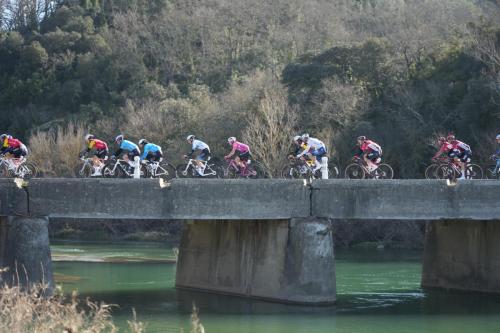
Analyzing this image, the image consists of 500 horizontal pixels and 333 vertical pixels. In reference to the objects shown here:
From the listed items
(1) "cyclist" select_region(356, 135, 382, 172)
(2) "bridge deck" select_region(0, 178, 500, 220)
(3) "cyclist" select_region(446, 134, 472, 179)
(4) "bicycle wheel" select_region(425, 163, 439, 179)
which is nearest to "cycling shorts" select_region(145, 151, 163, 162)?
(2) "bridge deck" select_region(0, 178, 500, 220)

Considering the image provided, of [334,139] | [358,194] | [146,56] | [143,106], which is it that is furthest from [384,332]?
[146,56]

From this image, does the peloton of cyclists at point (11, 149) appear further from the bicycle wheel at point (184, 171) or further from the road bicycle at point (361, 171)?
the road bicycle at point (361, 171)

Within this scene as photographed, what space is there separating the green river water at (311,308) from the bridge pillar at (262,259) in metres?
0.44

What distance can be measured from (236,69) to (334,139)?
2498cm

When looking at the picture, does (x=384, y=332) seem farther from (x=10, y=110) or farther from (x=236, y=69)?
(x=10, y=110)

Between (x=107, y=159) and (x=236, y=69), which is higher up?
(x=236, y=69)

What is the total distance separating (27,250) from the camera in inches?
1029

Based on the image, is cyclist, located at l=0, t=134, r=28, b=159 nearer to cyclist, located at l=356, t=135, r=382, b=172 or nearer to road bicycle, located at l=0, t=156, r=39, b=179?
road bicycle, located at l=0, t=156, r=39, b=179

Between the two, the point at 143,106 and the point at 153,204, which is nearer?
the point at 153,204

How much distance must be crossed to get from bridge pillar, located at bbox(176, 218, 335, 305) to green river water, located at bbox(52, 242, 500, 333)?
1.45 feet

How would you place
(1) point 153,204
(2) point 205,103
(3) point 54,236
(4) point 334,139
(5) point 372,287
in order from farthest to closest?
(2) point 205,103
(3) point 54,236
(4) point 334,139
(5) point 372,287
(1) point 153,204

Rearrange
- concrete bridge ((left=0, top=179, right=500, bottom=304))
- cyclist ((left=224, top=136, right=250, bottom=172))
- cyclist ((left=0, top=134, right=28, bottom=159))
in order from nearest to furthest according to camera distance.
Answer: concrete bridge ((left=0, top=179, right=500, bottom=304)) → cyclist ((left=0, top=134, right=28, bottom=159)) → cyclist ((left=224, top=136, right=250, bottom=172))

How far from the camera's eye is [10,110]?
81.8 metres

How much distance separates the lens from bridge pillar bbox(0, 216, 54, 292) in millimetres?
25891
